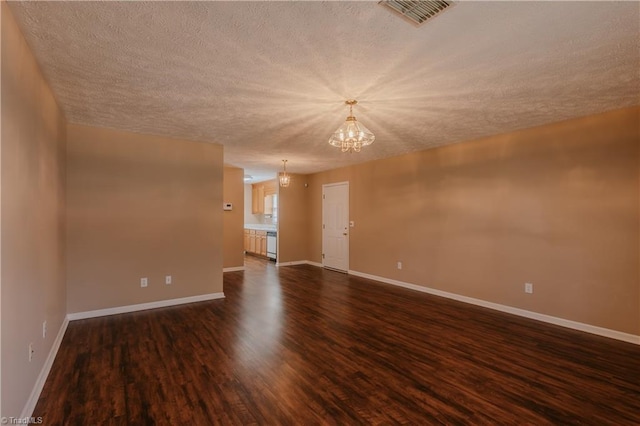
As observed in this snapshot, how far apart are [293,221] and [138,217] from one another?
4.22 meters

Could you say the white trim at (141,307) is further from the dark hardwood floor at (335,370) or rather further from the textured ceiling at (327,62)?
the textured ceiling at (327,62)

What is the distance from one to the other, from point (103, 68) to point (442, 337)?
13.0 feet

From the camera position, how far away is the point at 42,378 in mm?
2432

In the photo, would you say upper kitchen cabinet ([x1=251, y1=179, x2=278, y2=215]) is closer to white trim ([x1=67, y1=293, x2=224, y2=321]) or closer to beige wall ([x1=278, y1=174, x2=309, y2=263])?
beige wall ([x1=278, y1=174, x2=309, y2=263])

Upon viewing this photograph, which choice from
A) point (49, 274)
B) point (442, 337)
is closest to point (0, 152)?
point (49, 274)

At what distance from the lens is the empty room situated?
1.90 metres

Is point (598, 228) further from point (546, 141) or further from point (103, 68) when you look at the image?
point (103, 68)

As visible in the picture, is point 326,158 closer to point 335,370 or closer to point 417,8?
point 335,370

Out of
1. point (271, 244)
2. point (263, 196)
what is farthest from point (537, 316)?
point (263, 196)

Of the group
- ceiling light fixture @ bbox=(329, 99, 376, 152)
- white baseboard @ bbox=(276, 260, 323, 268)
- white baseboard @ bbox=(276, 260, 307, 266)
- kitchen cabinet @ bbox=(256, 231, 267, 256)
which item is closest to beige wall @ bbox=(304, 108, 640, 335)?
white baseboard @ bbox=(276, 260, 323, 268)

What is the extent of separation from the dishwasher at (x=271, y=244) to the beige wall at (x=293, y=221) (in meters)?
0.45

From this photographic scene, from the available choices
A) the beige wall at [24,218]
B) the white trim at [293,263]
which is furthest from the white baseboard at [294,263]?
the beige wall at [24,218]

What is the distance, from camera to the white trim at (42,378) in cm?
204

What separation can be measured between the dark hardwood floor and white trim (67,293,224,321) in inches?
5.1
